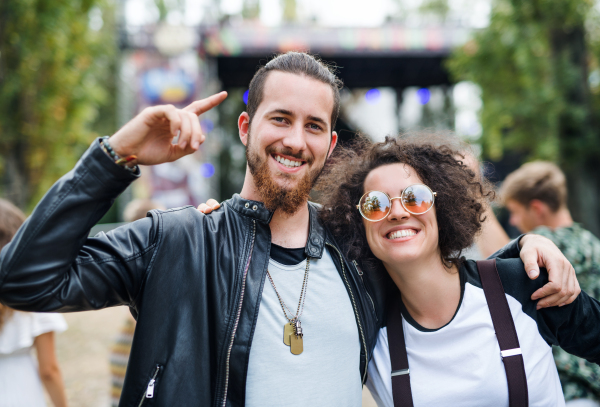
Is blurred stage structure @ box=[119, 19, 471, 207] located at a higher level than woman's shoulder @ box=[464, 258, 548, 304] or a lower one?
higher

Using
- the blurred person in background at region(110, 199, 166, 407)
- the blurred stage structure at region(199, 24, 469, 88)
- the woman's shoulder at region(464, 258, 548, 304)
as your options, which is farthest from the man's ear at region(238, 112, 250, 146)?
the blurred stage structure at region(199, 24, 469, 88)

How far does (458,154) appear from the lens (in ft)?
7.15

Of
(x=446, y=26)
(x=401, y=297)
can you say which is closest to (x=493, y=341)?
(x=401, y=297)

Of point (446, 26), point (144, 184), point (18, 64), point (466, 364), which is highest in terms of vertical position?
point (446, 26)

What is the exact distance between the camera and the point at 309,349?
1644 mm

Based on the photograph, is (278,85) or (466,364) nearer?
(466,364)

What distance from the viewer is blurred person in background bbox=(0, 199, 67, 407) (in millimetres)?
2336

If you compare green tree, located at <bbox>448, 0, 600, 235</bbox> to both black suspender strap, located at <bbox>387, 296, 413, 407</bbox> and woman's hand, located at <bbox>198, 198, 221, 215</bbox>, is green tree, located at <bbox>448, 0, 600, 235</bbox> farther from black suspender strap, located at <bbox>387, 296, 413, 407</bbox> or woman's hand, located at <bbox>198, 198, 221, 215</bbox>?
woman's hand, located at <bbox>198, 198, 221, 215</bbox>

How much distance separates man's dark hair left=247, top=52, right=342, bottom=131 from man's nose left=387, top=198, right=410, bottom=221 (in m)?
0.50

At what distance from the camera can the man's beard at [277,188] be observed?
71.5 inches

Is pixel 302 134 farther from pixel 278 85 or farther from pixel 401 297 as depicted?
pixel 401 297

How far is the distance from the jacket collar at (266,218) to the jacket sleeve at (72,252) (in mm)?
493

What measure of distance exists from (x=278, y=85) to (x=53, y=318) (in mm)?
1888

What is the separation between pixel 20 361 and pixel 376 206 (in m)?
2.18
